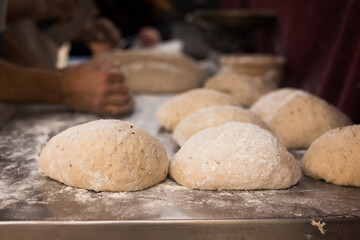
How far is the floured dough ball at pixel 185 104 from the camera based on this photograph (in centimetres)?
165

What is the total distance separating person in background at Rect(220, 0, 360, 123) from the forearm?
1.36m

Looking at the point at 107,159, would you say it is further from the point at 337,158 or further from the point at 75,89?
the point at 75,89

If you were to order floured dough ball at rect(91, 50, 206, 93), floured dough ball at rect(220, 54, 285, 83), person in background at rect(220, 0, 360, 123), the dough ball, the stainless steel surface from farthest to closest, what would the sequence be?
floured dough ball at rect(91, 50, 206, 93), floured dough ball at rect(220, 54, 285, 83), the dough ball, person in background at rect(220, 0, 360, 123), the stainless steel surface

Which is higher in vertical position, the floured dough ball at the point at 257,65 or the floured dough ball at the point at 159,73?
the floured dough ball at the point at 257,65

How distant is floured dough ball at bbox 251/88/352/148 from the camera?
144 centimetres

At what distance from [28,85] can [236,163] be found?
1358 mm

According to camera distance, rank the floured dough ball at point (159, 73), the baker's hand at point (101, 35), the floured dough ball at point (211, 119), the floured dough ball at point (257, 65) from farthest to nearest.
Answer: the baker's hand at point (101, 35), the floured dough ball at point (159, 73), the floured dough ball at point (257, 65), the floured dough ball at point (211, 119)

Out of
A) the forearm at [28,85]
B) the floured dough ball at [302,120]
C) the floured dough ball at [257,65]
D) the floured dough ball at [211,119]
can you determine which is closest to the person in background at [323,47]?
the floured dough ball at [257,65]

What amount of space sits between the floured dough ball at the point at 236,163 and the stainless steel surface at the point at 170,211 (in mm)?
25

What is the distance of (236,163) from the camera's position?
3.41 feet

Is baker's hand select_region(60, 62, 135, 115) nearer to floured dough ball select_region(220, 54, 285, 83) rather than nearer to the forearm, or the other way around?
the forearm

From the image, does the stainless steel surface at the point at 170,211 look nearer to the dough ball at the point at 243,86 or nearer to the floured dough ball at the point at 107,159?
the floured dough ball at the point at 107,159

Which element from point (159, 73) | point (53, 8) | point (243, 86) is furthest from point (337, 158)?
point (53, 8)

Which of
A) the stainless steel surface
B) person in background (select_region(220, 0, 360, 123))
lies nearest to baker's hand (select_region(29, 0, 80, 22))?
person in background (select_region(220, 0, 360, 123))
